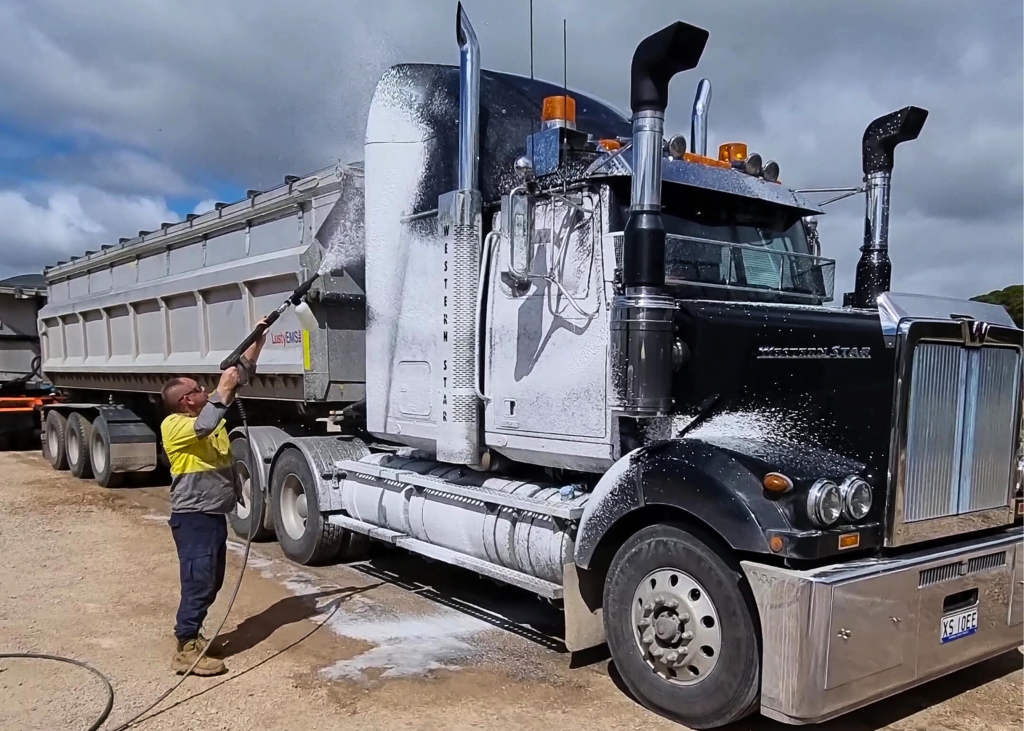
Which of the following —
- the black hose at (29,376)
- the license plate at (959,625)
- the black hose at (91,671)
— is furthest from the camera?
the black hose at (29,376)

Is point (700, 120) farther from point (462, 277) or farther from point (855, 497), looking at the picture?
point (855, 497)

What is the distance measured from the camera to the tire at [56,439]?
12.8 meters

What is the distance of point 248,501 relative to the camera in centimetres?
796

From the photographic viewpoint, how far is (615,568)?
13.9ft

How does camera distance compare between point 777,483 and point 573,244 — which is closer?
point 777,483

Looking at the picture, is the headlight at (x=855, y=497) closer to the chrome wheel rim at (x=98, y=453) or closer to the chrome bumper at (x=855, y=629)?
the chrome bumper at (x=855, y=629)

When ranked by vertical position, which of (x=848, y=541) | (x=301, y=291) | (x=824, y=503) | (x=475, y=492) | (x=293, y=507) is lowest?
(x=293, y=507)

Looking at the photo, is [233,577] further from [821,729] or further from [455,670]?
[821,729]

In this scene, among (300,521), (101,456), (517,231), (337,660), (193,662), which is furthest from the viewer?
(101,456)

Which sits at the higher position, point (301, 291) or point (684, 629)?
point (301, 291)

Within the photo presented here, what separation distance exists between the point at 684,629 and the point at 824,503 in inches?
32.3

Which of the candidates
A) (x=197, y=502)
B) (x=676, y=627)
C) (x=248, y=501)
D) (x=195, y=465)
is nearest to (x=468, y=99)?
(x=195, y=465)

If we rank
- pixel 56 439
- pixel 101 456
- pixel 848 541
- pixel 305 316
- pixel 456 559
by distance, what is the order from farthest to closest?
pixel 56 439, pixel 101 456, pixel 305 316, pixel 456 559, pixel 848 541

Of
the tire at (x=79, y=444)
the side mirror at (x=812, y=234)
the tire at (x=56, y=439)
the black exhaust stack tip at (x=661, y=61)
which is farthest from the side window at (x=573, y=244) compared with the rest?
the tire at (x=56, y=439)
